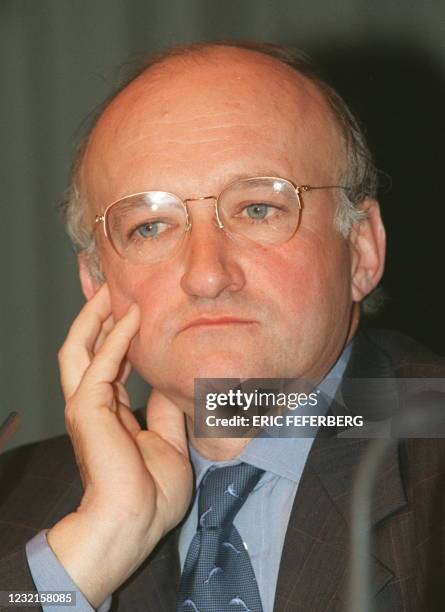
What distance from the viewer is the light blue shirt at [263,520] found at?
1617 mm

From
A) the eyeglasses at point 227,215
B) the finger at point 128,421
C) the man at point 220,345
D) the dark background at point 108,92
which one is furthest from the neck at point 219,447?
the dark background at point 108,92

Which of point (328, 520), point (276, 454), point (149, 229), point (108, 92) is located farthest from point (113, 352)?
point (108, 92)

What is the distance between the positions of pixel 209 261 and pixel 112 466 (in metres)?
0.36

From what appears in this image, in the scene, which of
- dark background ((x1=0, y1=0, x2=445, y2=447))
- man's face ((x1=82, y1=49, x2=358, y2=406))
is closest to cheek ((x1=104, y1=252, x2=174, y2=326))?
man's face ((x1=82, y1=49, x2=358, y2=406))

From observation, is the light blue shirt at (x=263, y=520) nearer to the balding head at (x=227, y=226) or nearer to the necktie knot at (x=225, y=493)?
the necktie knot at (x=225, y=493)

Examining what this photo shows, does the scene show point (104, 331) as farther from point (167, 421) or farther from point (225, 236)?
point (225, 236)

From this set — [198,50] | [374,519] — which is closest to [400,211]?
[198,50]

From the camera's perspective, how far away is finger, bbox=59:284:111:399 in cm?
186

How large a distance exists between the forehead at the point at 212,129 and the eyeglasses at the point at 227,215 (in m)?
0.02

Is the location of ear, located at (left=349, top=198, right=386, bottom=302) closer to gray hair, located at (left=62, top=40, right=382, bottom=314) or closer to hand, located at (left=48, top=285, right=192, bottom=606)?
gray hair, located at (left=62, top=40, right=382, bottom=314)

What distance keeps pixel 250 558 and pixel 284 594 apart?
Answer: 14 centimetres

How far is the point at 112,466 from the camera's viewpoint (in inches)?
65.4

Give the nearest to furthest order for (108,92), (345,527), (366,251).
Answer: (345,527) < (366,251) < (108,92)

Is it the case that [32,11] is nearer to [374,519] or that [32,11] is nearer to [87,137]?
[87,137]
